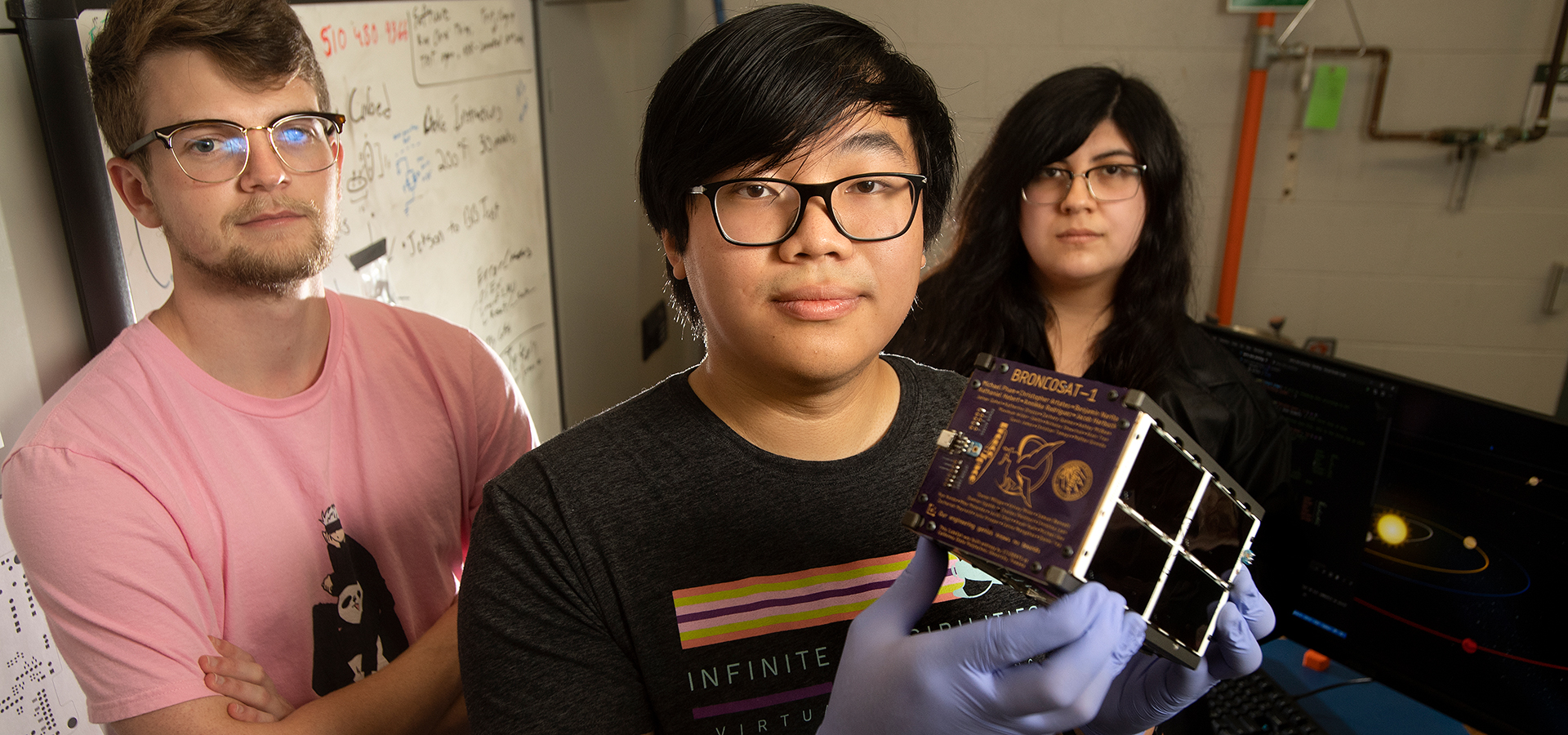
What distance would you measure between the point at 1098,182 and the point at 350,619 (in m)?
1.49

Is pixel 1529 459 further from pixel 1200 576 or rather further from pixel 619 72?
pixel 619 72

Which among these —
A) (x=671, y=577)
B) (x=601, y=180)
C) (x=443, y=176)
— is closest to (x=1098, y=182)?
(x=671, y=577)

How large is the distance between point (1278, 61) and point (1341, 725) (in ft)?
7.36

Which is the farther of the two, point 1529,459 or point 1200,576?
point 1529,459

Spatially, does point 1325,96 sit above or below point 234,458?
above

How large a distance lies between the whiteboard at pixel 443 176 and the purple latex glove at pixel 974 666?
1115mm

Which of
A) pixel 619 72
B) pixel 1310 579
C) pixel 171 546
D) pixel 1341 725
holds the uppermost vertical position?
pixel 619 72

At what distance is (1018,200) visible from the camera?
1.81 meters

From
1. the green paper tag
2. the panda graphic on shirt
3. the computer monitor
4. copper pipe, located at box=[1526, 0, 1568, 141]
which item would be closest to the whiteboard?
the panda graphic on shirt

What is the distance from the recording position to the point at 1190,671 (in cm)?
88

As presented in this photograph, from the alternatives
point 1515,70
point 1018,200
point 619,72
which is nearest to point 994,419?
point 1018,200

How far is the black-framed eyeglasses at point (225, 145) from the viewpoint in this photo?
1081mm

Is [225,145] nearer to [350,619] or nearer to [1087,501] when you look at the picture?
[350,619]

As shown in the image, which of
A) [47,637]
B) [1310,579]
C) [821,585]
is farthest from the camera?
[1310,579]
